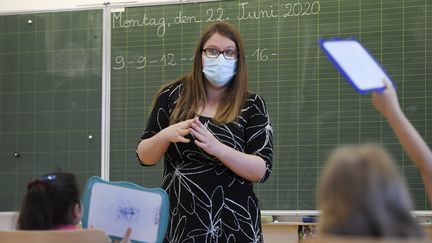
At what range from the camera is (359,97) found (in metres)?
3.84

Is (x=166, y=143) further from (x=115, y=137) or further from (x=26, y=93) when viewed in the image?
(x=26, y=93)

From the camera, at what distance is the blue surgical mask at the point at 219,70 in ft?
6.93

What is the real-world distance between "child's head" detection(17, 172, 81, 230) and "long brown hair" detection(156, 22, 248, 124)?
1.37ft

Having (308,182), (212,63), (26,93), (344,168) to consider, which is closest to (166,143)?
(212,63)

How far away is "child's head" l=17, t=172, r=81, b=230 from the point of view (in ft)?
5.92

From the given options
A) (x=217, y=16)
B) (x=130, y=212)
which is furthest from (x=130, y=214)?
(x=217, y=16)

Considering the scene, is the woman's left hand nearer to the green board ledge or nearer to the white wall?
the green board ledge

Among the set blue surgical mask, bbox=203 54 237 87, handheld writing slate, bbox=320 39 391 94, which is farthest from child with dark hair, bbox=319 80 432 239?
blue surgical mask, bbox=203 54 237 87

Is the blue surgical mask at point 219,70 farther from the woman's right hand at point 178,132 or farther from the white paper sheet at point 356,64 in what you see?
the white paper sheet at point 356,64

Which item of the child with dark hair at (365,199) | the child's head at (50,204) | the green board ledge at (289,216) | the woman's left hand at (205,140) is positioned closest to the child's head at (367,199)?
the child with dark hair at (365,199)

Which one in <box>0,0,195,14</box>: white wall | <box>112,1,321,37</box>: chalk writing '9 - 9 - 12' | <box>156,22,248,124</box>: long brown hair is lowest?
<box>156,22,248,124</box>: long brown hair

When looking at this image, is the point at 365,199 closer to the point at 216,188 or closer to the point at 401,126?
the point at 401,126

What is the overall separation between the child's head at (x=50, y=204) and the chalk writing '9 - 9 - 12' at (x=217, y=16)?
2397mm

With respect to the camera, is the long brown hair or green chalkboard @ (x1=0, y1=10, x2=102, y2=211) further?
green chalkboard @ (x1=0, y1=10, x2=102, y2=211)
